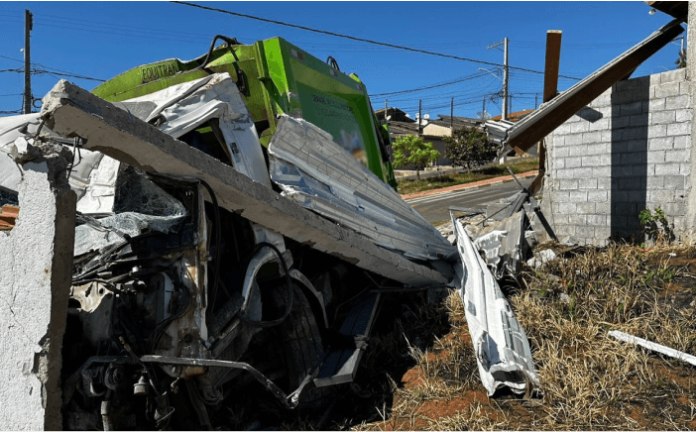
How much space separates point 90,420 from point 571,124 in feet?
23.4

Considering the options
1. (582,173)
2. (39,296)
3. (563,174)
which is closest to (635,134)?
(582,173)

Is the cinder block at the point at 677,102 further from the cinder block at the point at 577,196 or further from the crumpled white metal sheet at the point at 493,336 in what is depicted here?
the crumpled white metal sheet at the point at 493,336

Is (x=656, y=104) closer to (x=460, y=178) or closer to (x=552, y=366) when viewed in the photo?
(x=552, y=366)

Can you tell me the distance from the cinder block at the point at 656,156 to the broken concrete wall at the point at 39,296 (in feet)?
22.3

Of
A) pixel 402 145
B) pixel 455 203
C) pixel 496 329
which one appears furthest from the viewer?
pixel 402 145

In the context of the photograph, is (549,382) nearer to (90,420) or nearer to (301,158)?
(301,158)

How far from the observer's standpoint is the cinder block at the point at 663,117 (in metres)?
6.57

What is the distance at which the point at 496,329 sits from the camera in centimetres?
379

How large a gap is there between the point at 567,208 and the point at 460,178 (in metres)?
20.5

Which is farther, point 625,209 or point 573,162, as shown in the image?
point 573,162

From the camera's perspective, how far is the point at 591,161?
7387 mm

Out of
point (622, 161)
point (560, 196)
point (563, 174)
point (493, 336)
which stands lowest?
point (493, 336)

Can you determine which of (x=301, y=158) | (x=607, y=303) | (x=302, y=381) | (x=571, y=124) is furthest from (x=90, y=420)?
(x=571, y=124)

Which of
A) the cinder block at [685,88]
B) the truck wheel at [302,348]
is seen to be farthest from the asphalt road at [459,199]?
the truck wheel at [302,348]
